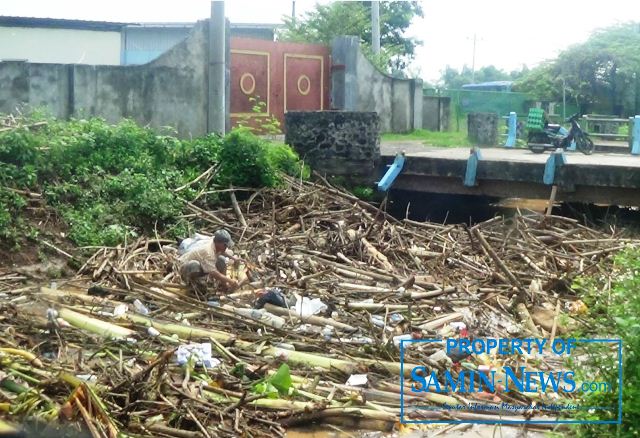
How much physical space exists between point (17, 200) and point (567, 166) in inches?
341

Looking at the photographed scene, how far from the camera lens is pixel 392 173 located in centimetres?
1648

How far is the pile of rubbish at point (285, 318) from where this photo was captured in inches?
271

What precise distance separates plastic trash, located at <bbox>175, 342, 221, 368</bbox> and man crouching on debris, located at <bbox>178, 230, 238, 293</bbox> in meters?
2.17

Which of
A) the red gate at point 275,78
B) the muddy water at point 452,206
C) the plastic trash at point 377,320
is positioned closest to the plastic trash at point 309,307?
the plastic trash at point 377,320

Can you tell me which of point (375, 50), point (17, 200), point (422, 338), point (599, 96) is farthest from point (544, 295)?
point (599, 96)

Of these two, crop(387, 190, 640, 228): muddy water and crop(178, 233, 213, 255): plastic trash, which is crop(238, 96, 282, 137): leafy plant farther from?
crop(178, 233, 213, 255): plastic trash

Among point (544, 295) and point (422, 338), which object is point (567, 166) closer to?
point (544, 295)

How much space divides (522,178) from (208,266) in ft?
24.3

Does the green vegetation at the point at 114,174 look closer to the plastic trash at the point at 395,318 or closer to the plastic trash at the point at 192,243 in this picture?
the plastic trash at the point at 192,243

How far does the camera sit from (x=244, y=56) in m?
20.7

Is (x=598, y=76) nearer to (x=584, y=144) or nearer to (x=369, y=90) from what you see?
(x=369, y=90)

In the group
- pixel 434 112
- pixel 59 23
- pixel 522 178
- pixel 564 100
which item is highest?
pixel 59 23

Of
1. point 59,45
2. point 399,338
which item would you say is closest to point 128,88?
point 399,338

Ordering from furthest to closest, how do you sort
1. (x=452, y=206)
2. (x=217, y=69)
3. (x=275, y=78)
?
(x=275, y=78)
(x=452, y=206)
(x=217, y=69)
